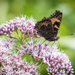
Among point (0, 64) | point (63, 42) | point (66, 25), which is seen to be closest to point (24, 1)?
point (66, 25)

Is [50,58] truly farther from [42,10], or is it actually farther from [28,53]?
[42,10]

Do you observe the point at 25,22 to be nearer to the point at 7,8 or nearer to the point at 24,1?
the point at 7,8

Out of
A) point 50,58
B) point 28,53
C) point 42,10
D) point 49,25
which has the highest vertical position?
point 42,10

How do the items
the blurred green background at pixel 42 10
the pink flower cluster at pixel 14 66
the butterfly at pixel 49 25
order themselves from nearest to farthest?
the pink flower cluster at pixel 14 66 → the butterfly at pixel 49 25 → the blurred green background at pixel 42 10

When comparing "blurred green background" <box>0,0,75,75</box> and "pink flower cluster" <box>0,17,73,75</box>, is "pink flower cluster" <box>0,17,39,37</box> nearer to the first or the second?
"pink flower cluster" <box>0,17,73,75</box>

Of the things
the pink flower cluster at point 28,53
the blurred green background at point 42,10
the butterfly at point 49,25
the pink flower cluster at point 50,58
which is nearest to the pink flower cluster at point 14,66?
the pink flower cluster at point 28,53

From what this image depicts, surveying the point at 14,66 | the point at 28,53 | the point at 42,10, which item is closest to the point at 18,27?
the point at 28,53

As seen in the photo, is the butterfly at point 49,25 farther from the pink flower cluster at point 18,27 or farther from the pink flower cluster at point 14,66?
the pink flower cluster at point 14,66
